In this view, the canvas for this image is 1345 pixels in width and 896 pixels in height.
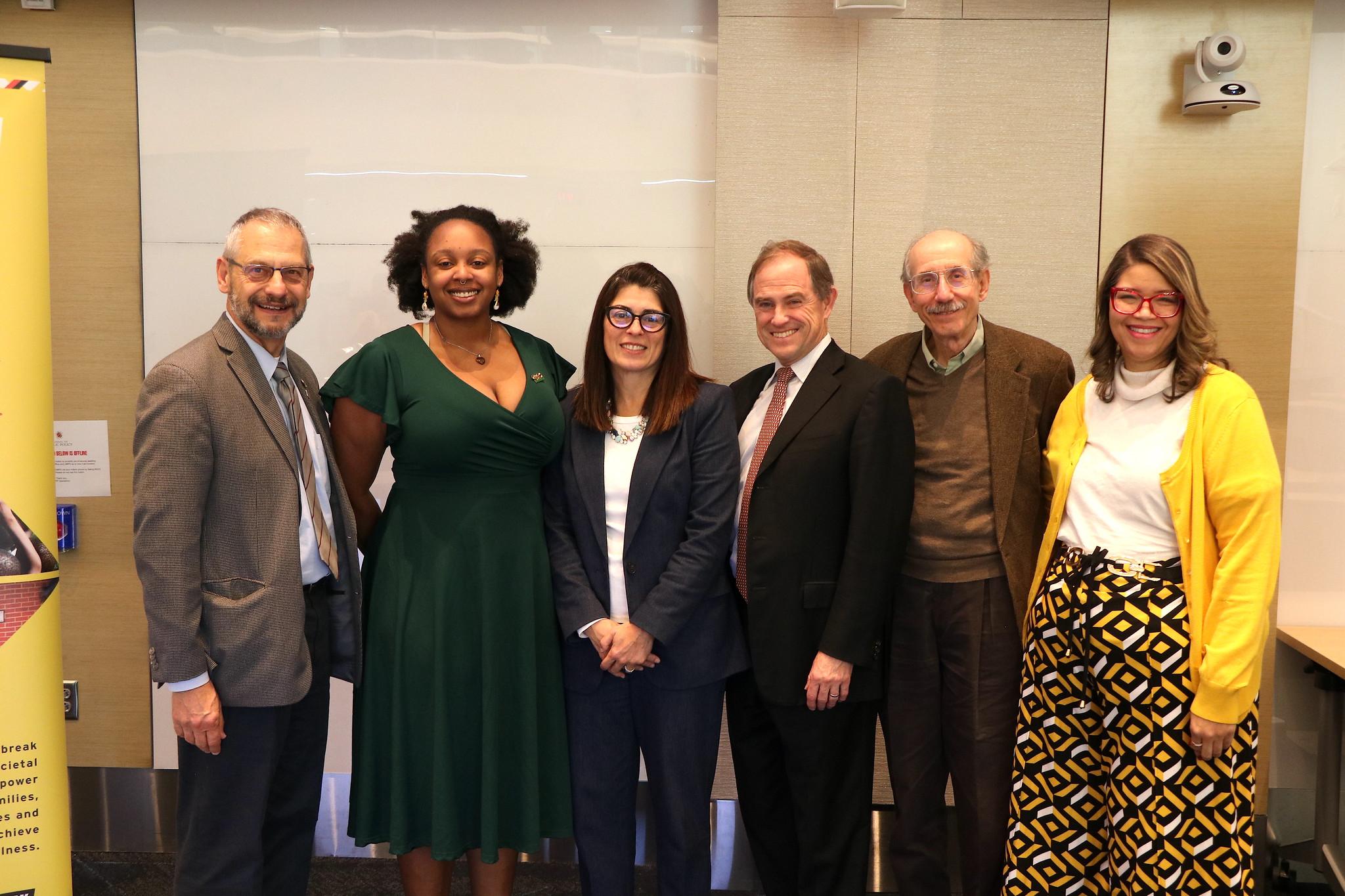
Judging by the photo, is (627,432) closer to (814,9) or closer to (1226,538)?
(1226,538)

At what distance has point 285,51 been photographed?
3.49 metres

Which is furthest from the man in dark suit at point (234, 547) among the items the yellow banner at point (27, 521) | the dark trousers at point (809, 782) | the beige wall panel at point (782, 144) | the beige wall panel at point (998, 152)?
the beige wall panel at point (998, 152)

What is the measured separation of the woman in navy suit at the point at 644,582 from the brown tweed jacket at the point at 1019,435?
2.25 ft

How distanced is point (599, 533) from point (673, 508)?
0.20 m

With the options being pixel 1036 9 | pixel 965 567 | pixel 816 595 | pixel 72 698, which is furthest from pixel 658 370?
pixel 72 698

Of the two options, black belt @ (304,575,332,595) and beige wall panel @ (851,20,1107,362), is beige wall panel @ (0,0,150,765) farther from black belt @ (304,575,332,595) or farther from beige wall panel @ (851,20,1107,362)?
beige wall panel @ (851,20,1107,362)

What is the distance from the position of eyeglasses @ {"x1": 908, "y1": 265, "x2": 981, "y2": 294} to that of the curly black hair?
1147 mm

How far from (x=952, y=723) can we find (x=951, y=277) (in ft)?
3.89

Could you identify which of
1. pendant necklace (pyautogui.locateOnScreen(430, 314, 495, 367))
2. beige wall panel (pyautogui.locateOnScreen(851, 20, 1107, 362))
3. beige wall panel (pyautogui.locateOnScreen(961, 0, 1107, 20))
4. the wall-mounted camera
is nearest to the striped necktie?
pendant necklace (pyautogui.locateOnScreen(430, 314, 495, 367))

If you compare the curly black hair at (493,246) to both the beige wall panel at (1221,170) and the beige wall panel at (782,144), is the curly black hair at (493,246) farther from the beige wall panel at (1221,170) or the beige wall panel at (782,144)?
the beige wall panel at (1221,170)

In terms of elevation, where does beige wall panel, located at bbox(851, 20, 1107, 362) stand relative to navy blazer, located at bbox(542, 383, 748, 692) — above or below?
above

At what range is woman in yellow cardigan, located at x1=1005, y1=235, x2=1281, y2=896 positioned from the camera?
85.3 inches

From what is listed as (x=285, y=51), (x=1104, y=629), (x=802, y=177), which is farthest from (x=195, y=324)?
(x=1104, y=629)

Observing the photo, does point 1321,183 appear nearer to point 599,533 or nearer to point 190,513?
point 599,533
